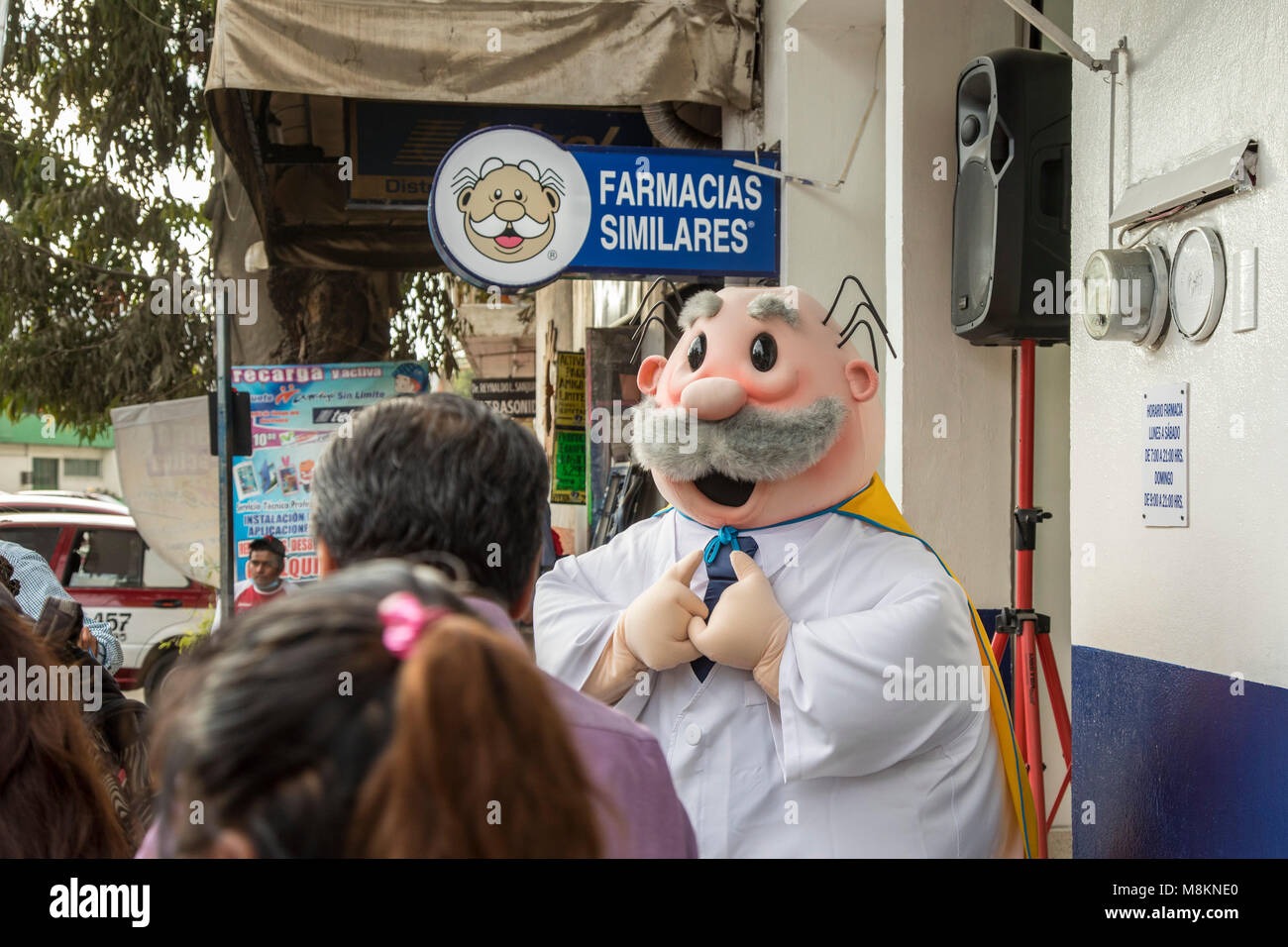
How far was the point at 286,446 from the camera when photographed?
729cm

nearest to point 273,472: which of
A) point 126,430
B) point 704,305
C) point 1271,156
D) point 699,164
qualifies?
point 126,430

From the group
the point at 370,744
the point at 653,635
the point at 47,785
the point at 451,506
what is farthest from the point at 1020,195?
the point at 370,744

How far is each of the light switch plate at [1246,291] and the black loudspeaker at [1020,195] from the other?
135 cm

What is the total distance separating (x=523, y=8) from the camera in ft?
17.4

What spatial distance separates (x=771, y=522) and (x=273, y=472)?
487 cm

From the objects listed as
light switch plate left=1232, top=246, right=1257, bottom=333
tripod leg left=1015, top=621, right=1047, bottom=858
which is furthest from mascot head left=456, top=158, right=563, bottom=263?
light switch plate left=1232, top=246, right=1257, bottom=333

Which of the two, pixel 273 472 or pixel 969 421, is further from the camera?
pixel 273 472

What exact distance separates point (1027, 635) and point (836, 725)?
172 centimetres

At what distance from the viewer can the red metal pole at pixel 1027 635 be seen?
13.4ft

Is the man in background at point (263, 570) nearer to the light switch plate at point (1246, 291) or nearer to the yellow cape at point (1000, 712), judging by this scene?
the yellow cape at point (1000, 712)

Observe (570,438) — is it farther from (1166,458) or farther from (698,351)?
(1166,458)

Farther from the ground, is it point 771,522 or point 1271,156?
point 1271,156
